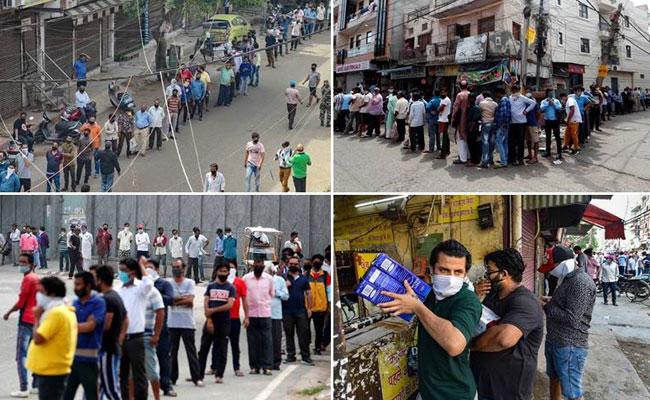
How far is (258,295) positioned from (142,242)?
9.97ft

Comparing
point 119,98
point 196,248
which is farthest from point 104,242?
point 119,98

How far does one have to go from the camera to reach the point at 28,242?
25.1ft

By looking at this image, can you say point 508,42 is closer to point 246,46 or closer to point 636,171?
point 636,171

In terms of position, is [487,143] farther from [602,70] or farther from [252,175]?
[602,70]

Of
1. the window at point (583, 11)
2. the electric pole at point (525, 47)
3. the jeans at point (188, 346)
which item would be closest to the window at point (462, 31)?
the electric pole at point (525, 47)

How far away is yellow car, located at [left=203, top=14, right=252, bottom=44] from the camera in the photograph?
1179 centimetres

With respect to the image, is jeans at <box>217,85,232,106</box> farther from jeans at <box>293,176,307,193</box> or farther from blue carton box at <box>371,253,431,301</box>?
blue carton box at <box>371,253,431,301</box>

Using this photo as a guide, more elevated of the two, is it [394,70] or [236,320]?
[394,70]

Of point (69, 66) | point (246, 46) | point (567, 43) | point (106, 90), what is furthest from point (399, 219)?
point (69, 66)

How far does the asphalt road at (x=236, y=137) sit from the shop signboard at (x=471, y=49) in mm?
2174

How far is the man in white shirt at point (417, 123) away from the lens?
8.48m

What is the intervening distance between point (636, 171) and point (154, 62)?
8542mm

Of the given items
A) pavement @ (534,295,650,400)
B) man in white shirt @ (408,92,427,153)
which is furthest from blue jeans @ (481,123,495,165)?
pavement @ (534,295,650,400)

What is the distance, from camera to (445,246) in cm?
315
